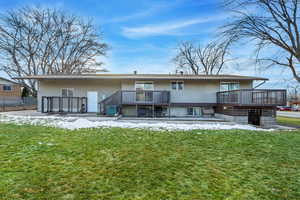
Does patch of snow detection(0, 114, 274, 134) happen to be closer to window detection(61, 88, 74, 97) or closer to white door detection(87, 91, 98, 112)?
white door detection(87, 91, 98, 112)

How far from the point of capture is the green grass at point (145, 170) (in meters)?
2.22

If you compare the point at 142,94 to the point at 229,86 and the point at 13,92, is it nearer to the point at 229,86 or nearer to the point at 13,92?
the point at 229,86

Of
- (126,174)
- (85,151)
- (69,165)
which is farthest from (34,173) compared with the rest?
(126,174)

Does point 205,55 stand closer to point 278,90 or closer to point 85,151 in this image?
point 278,90

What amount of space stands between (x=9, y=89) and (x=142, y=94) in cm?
2606

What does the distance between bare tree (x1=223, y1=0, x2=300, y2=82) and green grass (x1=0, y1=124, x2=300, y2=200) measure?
8.26 meters

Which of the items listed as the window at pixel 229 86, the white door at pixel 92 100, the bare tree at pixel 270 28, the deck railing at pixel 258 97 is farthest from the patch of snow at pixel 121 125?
the bare tree at pixel 270 28

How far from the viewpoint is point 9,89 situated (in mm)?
24641

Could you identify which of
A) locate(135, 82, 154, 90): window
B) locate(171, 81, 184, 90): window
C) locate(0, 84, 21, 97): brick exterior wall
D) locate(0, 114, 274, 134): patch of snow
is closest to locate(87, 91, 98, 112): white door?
locate(135, 82, 154, 90): window

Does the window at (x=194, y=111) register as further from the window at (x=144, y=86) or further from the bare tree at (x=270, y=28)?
the bare tree at (x=270, y=28)

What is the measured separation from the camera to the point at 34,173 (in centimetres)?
266

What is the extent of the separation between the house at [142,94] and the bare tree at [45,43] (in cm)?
1115

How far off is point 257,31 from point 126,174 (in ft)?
39.8

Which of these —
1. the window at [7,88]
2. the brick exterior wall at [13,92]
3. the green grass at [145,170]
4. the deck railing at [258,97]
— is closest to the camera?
the green grass at [145,170]
